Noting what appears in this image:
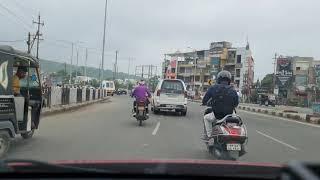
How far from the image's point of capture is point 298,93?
109188mm

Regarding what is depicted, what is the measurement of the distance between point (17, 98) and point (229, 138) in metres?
4.37

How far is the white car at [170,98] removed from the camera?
28.7 meters

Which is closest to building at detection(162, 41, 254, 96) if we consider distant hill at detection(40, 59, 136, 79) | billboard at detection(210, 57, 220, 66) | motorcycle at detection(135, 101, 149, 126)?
billboard at detection(210, 57, 220, 66)

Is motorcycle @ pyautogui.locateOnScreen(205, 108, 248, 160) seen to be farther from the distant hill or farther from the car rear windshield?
the distant hill

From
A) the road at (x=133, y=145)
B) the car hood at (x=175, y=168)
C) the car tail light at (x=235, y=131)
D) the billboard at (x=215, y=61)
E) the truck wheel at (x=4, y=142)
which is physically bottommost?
the road at (x=133, y=145)

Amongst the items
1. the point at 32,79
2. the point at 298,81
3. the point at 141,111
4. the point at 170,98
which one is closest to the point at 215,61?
the point at 298,81

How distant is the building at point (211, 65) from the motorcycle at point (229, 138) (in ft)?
327

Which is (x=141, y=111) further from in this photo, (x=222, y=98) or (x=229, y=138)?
(x=229, y=138)

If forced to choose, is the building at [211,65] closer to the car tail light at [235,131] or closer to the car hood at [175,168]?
the car tail light at [235,131]

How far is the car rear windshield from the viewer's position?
29.0 metres

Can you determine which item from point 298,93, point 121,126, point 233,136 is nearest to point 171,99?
point 121,126

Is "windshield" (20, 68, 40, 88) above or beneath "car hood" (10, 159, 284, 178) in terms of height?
above

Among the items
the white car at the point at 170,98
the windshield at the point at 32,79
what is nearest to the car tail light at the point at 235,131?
the windshield at the point at 32,79

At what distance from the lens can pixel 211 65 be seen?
134 meters
